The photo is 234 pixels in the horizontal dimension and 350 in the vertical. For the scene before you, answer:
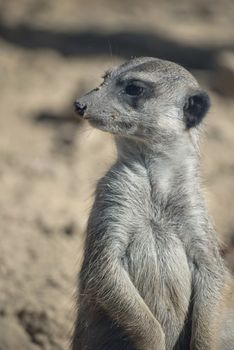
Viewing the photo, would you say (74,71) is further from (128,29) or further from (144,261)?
(144,261)

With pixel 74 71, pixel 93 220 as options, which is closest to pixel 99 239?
pixel 93 220

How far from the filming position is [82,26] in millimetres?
9430

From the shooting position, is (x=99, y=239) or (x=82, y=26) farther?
(x=82, y=26)

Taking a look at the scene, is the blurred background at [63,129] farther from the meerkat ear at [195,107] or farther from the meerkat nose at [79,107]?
the meerkat nose at [79,107]

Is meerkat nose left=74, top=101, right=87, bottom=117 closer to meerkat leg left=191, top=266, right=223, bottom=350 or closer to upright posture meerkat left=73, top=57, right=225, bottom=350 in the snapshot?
upright posture meerkat left=73, top=57, right=225, bottom=350

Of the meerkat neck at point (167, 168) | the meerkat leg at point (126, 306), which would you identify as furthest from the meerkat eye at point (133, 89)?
the meerkat leg at point (126, 306)

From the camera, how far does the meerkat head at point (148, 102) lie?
15.0 feet

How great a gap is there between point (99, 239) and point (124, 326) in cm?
40

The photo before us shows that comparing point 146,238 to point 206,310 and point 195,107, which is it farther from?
point 195,107

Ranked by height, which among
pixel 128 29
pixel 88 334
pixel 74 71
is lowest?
pixel 88 334

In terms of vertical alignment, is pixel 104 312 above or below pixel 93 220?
below

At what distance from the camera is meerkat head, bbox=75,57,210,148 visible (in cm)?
458

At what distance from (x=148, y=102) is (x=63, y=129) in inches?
125

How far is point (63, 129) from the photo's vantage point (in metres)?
7.86
